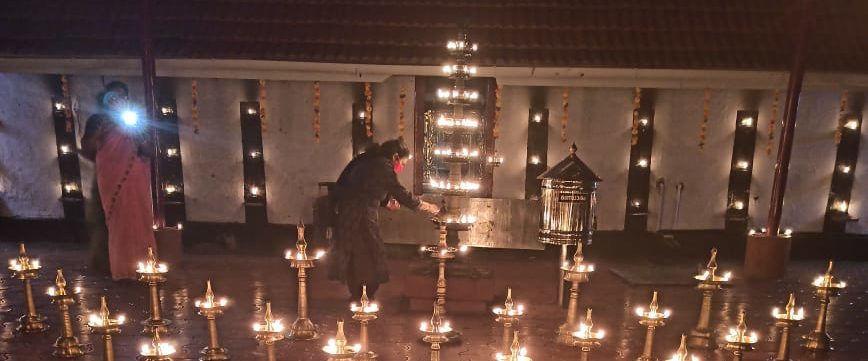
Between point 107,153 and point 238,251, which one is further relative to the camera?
point 238,251

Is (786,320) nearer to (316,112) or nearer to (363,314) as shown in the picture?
(363,314)

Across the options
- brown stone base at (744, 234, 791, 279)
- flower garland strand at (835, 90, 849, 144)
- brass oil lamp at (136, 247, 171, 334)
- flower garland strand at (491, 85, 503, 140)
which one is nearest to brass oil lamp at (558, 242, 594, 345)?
brass oil lamp at (136, 247, 171, 334)

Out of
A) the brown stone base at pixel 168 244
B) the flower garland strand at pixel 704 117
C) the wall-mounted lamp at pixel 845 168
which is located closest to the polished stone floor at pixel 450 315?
the brown stone base at pixel 168 244

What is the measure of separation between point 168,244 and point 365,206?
411 centimetres

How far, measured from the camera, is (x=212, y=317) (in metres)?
5.32

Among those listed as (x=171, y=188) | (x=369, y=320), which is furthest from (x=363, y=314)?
(x=171, y=188)

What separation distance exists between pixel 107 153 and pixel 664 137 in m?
8.94

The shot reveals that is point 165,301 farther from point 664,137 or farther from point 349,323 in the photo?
point 664,137

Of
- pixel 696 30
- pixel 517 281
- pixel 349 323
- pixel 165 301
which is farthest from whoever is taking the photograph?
pixel 696 30

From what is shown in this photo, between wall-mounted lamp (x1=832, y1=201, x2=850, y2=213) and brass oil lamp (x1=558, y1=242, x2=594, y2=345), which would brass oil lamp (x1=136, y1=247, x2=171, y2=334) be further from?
wall-mounted lamp (x1=832, y1=201, x2=850, y2=213)

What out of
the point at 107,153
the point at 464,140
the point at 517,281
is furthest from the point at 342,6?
the point at 517,281

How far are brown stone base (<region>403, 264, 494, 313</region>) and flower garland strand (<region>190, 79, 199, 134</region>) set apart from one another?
207 inches

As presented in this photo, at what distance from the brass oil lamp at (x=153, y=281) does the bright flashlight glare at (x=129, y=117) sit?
2539mm

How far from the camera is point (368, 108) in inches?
410
